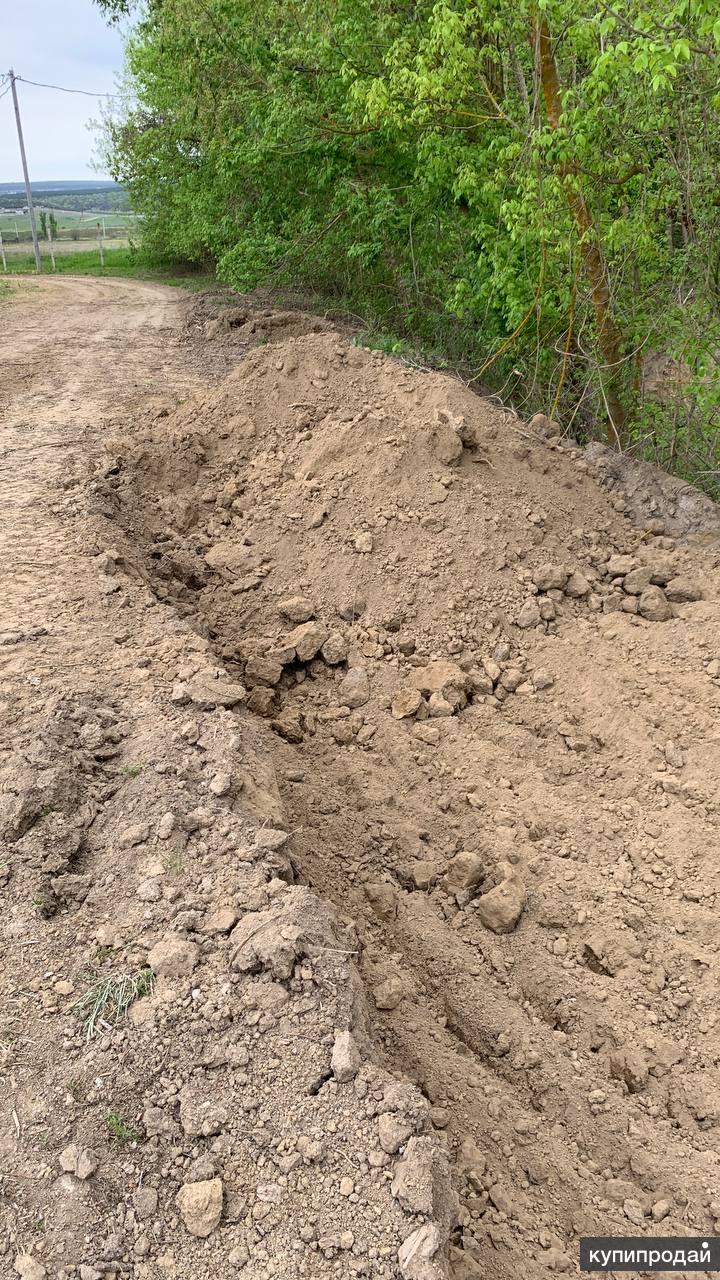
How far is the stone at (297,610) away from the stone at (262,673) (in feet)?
1.65

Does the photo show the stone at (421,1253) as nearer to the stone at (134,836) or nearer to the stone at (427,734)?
the stone at (134,836)

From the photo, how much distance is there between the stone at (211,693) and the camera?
3.73m

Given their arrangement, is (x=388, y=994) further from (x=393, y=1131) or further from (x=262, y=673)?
(x=262, y=673)

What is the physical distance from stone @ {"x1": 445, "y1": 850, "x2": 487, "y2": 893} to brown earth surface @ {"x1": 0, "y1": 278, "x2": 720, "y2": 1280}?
0.02m

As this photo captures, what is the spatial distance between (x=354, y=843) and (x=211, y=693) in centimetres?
95

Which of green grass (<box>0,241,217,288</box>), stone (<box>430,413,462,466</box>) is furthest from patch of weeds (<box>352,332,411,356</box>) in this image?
green grass (<box>0,241,217,288</box>)

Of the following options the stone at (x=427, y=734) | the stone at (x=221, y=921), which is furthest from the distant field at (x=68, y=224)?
the stone at (x=221, y=921)

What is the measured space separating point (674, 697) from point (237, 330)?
1022 centimetres

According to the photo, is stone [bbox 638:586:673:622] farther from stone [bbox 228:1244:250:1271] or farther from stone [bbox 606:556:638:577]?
stone [bbox 228:1244:250:1271]

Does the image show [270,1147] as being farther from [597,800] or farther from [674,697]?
[674,697]

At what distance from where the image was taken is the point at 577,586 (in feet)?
17.4

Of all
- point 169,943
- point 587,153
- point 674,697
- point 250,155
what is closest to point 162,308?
point 250,155

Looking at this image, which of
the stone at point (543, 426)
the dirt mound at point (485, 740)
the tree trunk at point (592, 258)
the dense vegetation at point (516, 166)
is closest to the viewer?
the dirt mound at point (485, 740)

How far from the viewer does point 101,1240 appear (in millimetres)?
2061
